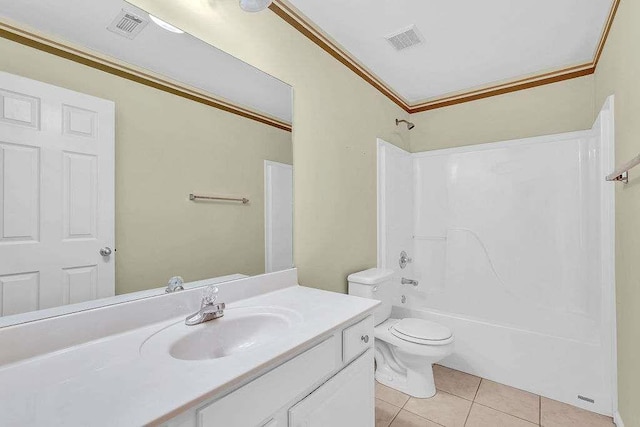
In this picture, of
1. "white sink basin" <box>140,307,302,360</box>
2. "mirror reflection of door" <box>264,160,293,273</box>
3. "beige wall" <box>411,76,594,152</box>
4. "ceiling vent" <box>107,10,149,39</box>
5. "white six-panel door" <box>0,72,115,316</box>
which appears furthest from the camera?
"beige wall" <box>411,76,594,152</box>

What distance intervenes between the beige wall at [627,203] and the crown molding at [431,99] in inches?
9.7

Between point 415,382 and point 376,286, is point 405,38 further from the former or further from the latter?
point 415,382

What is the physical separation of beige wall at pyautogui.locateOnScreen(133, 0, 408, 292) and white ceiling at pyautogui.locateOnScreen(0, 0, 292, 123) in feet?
0.18

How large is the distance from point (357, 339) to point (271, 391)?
48 cm

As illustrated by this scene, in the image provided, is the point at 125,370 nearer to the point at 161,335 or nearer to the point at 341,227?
the point at 161,335

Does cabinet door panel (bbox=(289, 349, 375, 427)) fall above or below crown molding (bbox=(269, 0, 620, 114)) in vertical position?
below

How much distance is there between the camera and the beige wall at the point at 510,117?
2.24 m

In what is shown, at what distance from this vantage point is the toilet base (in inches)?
78.8

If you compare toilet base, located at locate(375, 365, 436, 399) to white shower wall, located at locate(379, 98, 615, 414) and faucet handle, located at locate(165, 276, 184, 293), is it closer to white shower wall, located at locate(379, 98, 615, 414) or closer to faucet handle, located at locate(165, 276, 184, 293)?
white shower wall, located at locate(379, 98, 615, 414)

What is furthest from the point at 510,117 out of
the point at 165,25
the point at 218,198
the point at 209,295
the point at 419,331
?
the point at 209,295

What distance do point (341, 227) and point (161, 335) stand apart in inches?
50.2

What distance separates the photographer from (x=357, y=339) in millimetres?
1206

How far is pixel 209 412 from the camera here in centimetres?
67

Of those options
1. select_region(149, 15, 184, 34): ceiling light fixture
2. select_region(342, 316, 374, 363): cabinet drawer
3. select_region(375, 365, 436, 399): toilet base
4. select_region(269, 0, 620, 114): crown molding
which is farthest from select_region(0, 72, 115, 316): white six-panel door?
select_region(375, 365, 436, 399): toilet base
